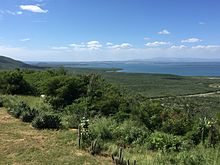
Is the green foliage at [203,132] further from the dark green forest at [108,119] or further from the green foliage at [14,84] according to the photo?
the green foliage at [14,84]

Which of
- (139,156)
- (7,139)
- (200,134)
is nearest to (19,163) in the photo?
(7,139)

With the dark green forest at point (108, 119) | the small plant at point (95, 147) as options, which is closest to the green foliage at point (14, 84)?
the dark green forest at point (108, 119)

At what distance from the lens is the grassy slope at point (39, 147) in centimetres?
724

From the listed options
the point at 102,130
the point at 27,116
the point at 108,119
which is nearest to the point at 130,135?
the point at 102,130

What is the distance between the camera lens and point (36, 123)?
1024 centimetres

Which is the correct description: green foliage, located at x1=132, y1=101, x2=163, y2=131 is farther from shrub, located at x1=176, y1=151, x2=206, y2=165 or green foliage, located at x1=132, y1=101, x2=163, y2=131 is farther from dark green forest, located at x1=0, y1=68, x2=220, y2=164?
shrub, located at x1=176, y1=151, x2=206, y2=165

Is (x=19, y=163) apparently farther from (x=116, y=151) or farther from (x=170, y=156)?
(x=170, y=156)

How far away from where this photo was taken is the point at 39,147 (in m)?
8.18

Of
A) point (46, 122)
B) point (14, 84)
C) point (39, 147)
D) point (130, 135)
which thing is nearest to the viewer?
point (39, 147)

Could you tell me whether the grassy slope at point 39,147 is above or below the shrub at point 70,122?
below

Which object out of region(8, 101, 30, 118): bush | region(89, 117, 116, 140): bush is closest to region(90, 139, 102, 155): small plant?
region(89, 117, 116, 140): bush

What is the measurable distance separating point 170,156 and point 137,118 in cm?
499

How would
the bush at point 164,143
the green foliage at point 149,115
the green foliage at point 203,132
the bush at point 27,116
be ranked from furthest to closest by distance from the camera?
the green foliage at point 149,115 < the bush at point 27,116 < the green foliage at point 203,132 < the bush at point 164,143

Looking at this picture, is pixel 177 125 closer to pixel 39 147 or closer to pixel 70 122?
pixel 70 122
